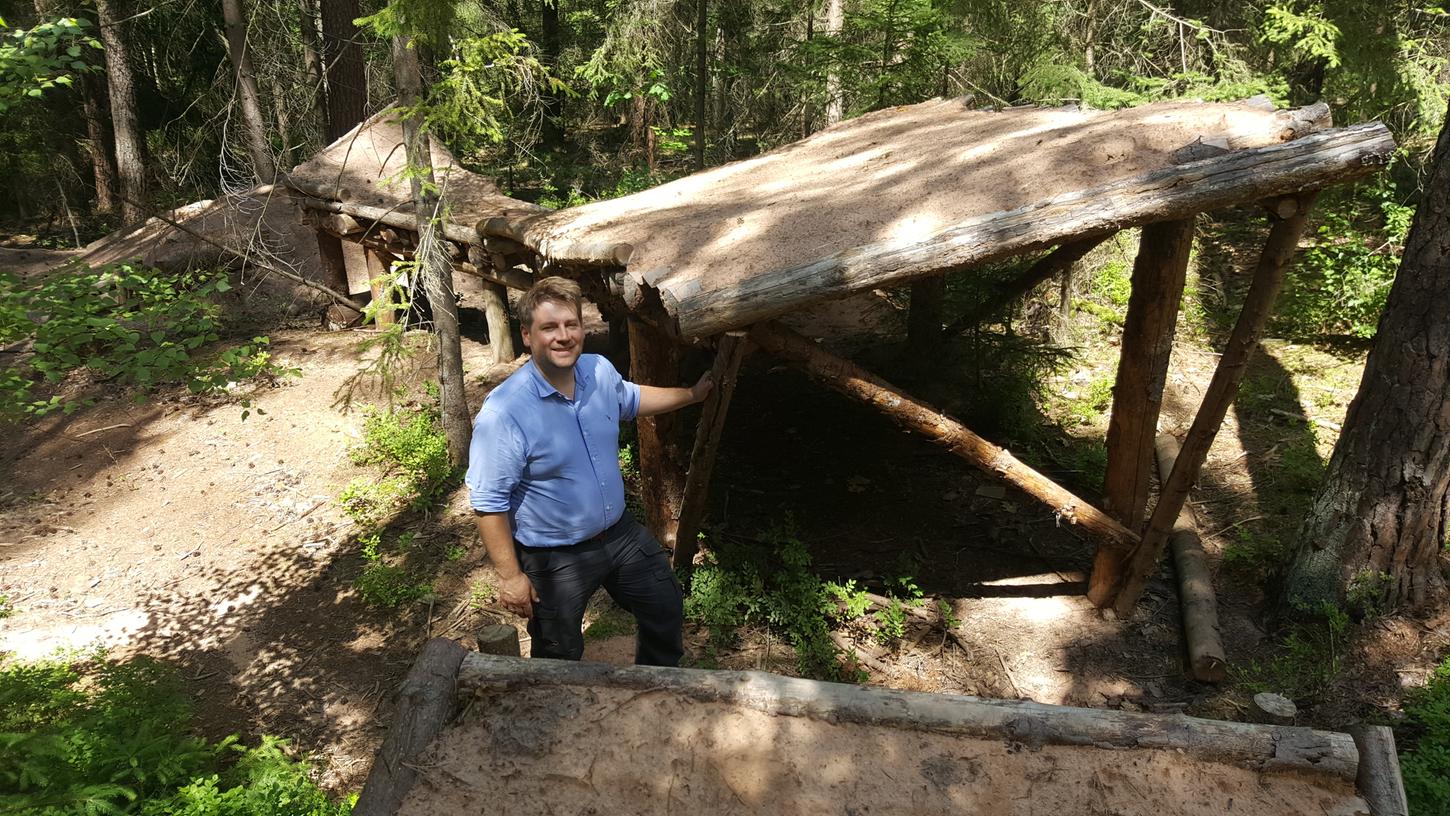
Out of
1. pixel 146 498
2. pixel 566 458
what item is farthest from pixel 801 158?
pixel 146 498

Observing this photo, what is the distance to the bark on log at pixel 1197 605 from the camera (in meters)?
5.20

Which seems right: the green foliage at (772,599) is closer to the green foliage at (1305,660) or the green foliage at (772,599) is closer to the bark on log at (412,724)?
the green foliage at (1305,660)

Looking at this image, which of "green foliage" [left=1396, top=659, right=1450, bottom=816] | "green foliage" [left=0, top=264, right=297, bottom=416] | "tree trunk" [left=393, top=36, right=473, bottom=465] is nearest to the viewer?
"green foliage" [left=1396, top=659, right=1450, bottom=816]

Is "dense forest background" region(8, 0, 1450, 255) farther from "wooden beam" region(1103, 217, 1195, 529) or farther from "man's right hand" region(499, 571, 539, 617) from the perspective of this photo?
"wooden beam" region(1103, 217, 1195, 529)

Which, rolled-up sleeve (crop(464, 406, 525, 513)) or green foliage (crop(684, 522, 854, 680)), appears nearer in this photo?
rolled-up sleeve (crop(464, 406, 525, 513))

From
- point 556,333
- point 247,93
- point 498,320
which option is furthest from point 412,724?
point 247,93

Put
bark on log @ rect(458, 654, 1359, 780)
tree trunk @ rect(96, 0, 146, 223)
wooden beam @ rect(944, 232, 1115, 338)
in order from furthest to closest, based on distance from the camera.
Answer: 1. tree trunk @ rect(96, 0, 146, 223)
2. wooden beam @ rect(944, 232, 1115, 338)
3. bark on log @ rect(458, 654, 1359, 780)

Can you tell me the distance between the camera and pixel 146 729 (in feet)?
14.7

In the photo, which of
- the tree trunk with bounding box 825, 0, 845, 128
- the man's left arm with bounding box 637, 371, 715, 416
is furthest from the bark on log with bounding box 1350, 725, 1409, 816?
the tree trunk with bounding box 825, 0, 845, 128

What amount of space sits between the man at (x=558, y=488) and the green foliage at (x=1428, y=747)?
366 cm

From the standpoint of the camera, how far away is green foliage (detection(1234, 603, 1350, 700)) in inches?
198

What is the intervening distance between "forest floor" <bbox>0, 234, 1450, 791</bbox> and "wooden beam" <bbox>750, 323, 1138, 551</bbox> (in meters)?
1.28

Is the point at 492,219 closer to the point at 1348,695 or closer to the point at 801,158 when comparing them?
the point at 801,158

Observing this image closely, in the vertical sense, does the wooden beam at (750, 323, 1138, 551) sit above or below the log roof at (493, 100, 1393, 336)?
below
